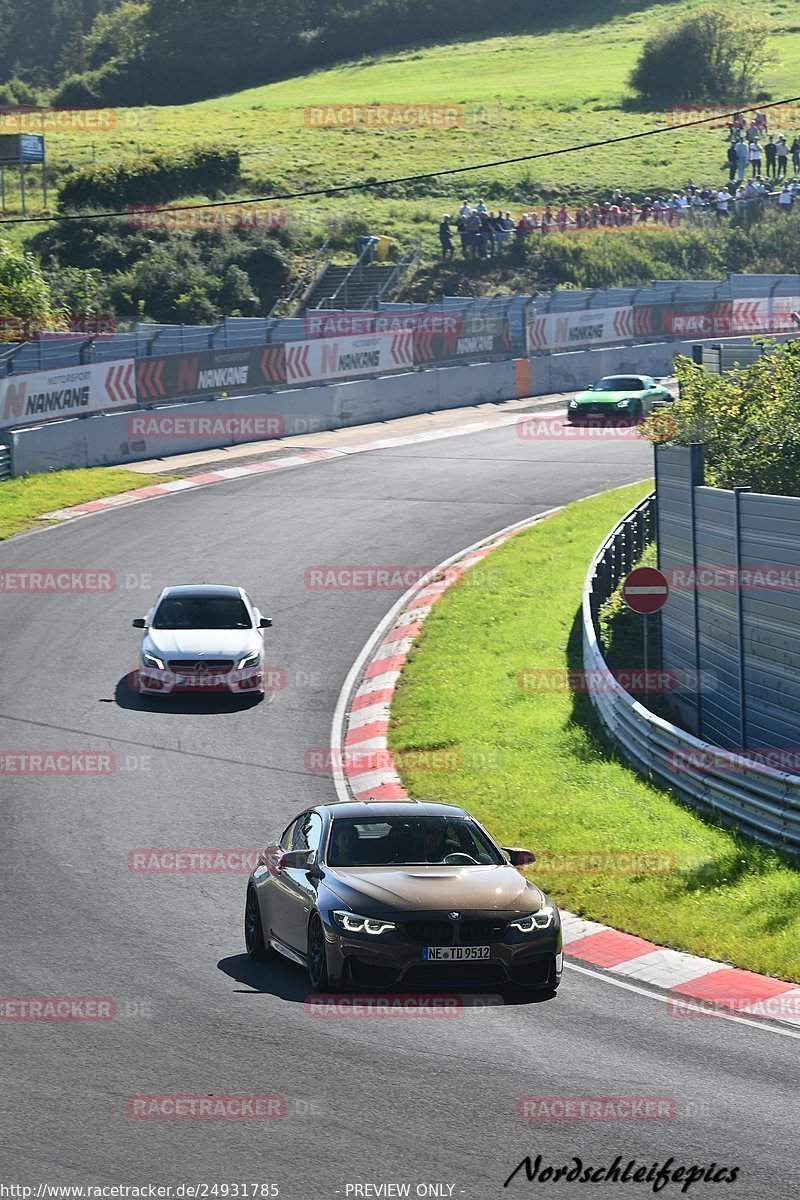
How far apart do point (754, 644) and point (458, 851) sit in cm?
731

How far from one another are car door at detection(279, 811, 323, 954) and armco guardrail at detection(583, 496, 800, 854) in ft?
16.6

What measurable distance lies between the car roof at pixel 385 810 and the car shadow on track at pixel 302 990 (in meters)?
1.20

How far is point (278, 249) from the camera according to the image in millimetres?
61875

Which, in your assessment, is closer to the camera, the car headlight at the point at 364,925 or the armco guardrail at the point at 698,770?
the car headlight at the point at 364,925

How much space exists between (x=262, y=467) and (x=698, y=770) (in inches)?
859

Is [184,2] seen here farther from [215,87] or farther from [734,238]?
[734,238]

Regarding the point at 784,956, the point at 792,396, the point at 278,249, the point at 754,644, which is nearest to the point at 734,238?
the point at 278,249

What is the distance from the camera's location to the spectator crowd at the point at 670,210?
61.7m

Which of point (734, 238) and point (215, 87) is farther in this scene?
point (215, 87)
